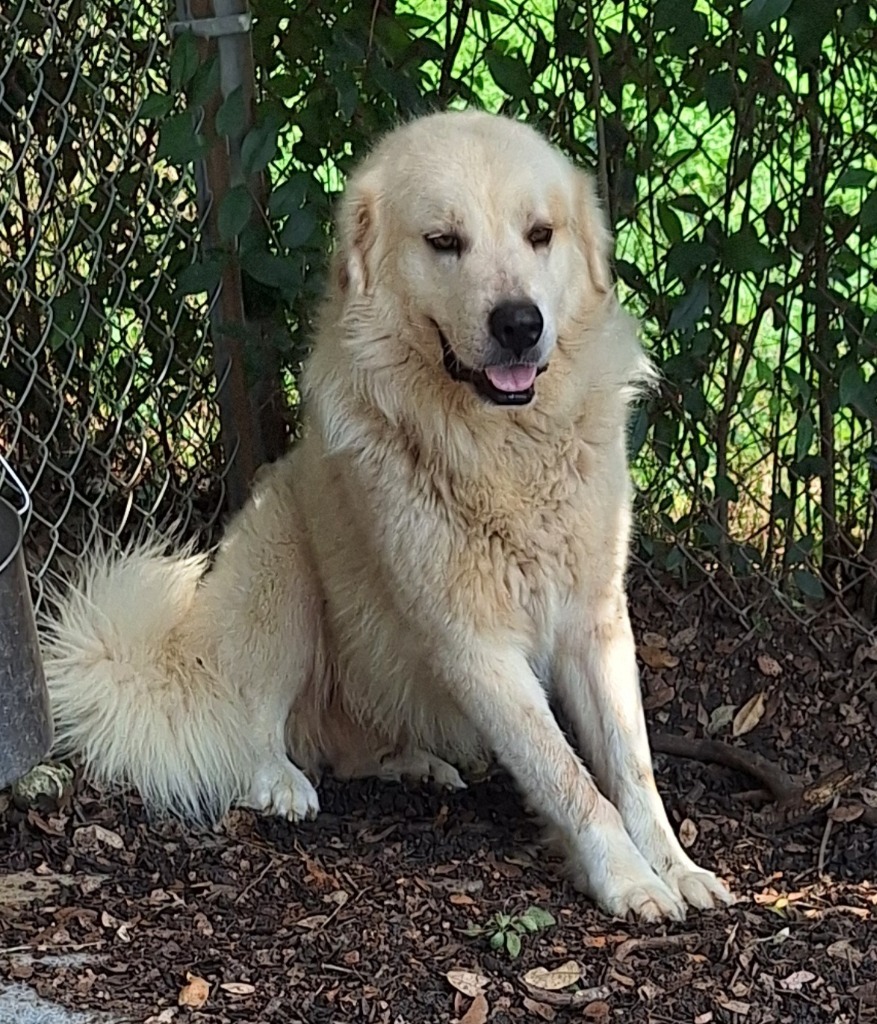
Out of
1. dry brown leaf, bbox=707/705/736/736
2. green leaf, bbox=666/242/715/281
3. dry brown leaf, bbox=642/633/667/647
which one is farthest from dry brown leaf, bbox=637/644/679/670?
green leaf, bbox=666/242/715/281

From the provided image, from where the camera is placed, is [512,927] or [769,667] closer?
[512,927]

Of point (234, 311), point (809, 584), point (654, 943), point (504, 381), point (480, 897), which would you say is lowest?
point (480, 897)

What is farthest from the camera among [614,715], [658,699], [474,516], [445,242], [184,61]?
[658,699]

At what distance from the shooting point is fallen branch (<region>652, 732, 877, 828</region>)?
2678 mm

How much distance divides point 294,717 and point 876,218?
1508 mm

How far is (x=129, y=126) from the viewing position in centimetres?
312

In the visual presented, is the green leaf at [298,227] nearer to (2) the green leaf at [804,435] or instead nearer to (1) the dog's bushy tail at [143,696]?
(1) the dog's bushy tail at [143,696]

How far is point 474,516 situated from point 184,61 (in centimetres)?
106

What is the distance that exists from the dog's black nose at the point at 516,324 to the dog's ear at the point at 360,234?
12.0 inches

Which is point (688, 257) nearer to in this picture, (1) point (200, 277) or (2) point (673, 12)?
(2) point (673, 12)

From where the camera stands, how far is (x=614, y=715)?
262 centimetres

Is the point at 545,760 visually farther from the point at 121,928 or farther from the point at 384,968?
the point at 121,928

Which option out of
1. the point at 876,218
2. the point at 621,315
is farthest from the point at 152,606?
the point at 876,218

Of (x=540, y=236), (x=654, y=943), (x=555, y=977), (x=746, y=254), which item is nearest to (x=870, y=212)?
(x=746, y=254)
